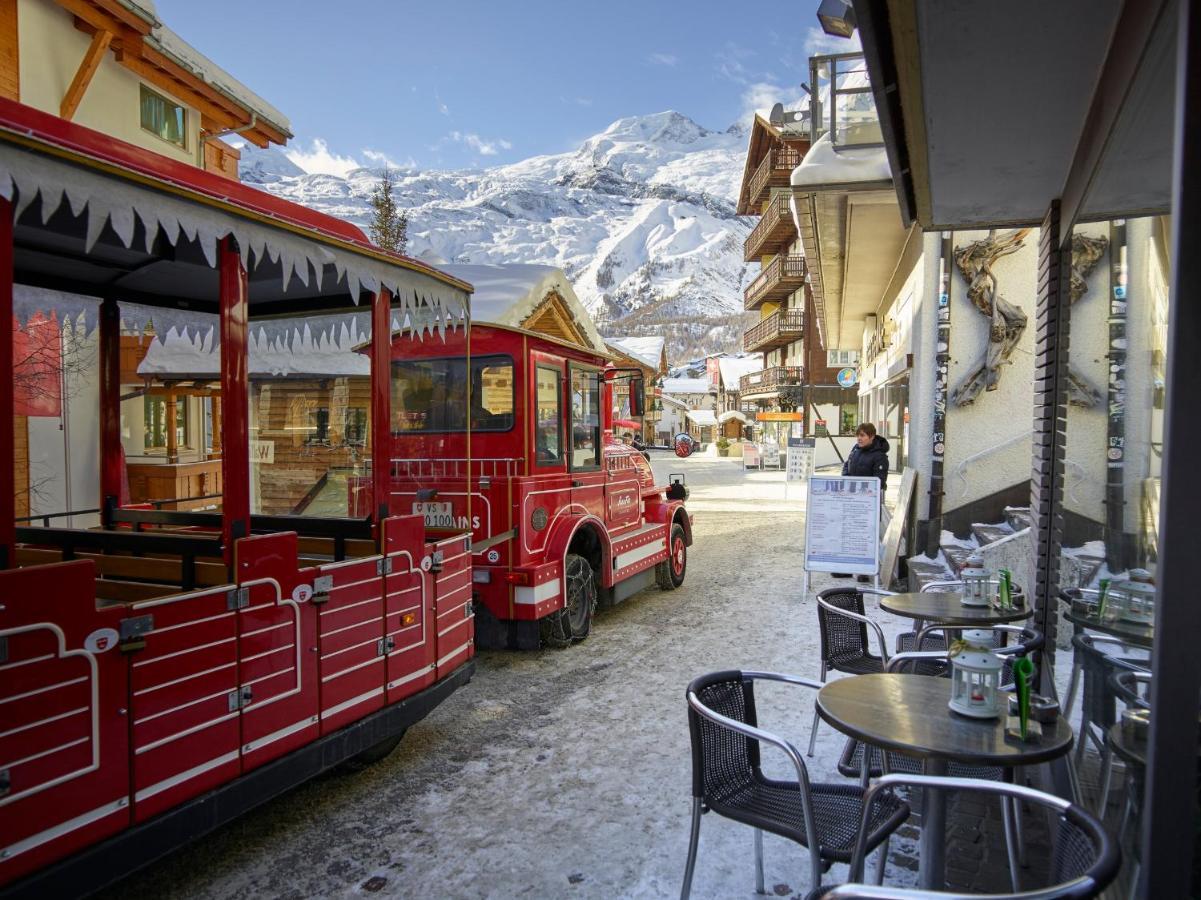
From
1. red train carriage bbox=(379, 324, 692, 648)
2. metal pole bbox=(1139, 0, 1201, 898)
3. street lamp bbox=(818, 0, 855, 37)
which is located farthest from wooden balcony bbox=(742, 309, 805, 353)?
metal pole bbox=(1139, 0, 1201, 898)

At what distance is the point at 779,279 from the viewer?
131 ft

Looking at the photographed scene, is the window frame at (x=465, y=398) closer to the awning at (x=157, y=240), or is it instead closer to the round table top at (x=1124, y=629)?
the awning at (x=157, y=240)

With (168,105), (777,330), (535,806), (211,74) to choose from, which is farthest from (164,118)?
(777,330)

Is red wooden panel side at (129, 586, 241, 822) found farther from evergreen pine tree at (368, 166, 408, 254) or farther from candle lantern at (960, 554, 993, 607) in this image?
evergreen pine tree at (368, 166, 408, 254)

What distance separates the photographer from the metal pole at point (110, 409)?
472cm

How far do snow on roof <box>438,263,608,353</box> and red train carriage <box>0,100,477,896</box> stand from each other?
13.4 feet

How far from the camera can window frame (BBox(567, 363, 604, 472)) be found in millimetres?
6750

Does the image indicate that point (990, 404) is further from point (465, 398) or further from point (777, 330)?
point (777, 330)

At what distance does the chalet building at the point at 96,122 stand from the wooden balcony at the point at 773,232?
1088 inches

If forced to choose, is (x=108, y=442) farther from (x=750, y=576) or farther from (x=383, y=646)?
(x=750, y=576)

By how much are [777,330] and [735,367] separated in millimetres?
29252

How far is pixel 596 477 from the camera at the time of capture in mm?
7148

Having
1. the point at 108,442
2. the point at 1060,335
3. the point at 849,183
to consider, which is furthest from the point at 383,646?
the point at 849,183

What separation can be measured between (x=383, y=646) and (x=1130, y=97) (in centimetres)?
376
